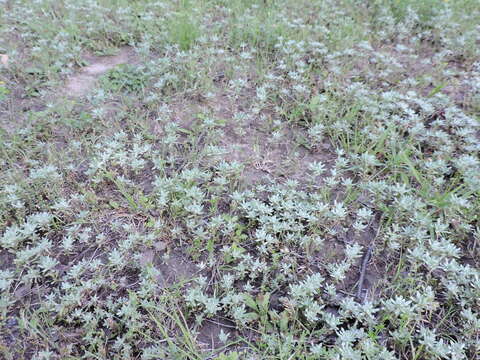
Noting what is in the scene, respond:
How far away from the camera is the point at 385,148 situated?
363 cm

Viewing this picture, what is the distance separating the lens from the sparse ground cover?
237cm

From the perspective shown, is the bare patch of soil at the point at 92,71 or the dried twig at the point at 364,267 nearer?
the dried twig at the point at 364,267

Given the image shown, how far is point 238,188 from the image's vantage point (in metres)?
3.27

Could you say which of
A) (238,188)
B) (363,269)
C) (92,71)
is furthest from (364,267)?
(92,71)

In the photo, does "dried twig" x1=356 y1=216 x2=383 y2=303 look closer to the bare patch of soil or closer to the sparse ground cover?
the sparse ground cover

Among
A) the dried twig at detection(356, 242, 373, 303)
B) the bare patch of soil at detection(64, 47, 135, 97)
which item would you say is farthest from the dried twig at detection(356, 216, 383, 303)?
the bare patch of soil at detection(64, 47, 135, 97)

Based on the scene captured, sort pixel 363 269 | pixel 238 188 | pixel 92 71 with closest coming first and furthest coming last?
pixel 363 269, pixel 238 188, pixel 92 71

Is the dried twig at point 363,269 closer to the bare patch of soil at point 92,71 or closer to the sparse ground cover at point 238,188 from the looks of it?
the sparse ground cover at point 238,188

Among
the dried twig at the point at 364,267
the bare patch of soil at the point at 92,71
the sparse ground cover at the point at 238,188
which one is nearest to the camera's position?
the sparse ground cover at the point at 238,188

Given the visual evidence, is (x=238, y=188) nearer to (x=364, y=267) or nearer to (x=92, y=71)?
(x=364, y=267)

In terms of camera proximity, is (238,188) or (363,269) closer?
(363,269)

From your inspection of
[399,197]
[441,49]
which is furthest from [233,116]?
[441,49]

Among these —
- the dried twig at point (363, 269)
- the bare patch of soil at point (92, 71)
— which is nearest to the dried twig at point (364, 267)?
the dried twig at point (363, 269)

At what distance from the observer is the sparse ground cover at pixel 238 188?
2.37m
